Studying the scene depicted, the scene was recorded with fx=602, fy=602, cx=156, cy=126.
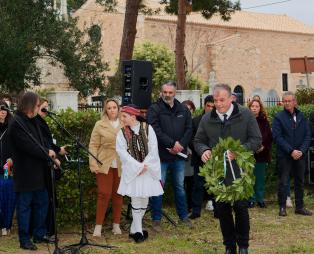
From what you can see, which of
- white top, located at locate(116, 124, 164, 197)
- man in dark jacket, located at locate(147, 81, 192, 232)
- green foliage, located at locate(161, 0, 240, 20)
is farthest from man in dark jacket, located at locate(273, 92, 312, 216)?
green foliage, located at locate(161, 0, 240, 20)

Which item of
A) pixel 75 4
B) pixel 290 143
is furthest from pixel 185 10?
pixel 75 4

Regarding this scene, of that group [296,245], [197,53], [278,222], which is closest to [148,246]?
[296,245]

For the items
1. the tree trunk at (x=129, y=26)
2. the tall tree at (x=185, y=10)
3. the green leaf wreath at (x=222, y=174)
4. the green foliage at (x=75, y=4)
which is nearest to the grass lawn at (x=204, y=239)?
the green leaf wreath at (x=222, y=174)

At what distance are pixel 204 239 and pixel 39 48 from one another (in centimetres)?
1027

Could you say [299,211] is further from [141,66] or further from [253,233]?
[141,66]

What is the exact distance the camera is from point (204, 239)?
7.66m

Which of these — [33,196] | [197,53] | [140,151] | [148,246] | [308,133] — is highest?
[197,53]

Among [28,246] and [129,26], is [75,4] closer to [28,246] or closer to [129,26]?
[129,26]

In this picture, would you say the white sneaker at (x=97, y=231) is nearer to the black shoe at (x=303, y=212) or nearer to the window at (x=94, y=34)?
the black shoe at (x=303, y=212)

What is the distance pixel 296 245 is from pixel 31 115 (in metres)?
3.52

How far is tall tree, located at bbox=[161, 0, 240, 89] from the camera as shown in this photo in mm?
24406

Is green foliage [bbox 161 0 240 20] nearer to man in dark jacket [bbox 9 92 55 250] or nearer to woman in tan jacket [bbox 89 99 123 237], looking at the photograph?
woman in tan jacket [bbox 89 99 123 237]

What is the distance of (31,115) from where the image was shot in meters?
7.07

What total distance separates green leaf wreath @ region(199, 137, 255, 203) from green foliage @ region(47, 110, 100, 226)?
251cm
